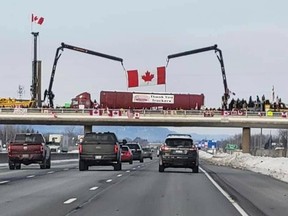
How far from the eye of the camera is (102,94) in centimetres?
9262

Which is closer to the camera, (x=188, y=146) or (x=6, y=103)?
(x=188, y=146)

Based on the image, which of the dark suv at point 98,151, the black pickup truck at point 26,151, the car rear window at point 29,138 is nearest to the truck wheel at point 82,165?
the dark suv at point 98,151

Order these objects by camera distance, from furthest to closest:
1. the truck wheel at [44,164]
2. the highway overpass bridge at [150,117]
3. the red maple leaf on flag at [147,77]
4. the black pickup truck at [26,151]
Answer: the highway overpass bridge at [150,117], the red maple leaf on flag at [147,77], the truck wheel at [44,164], the black pickup truck at [26,151]

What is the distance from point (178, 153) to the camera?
126 ft

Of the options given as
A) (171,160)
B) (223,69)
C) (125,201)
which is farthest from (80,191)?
(223,69)

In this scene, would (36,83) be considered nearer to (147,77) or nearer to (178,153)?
(147,77)

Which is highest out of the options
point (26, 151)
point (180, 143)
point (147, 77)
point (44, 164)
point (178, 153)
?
point (147, 77)

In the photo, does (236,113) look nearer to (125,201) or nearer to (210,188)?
(210,188)

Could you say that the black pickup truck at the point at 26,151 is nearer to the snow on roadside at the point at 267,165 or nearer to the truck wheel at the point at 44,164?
the truck wheel at the point at 44,164

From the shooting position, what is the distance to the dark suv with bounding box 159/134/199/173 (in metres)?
38.4

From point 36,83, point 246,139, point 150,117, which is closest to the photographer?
point 150,117

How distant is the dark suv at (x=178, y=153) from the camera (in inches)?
1512

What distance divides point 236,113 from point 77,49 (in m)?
22.0

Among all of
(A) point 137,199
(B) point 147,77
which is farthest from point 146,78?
(A) point 137,199
